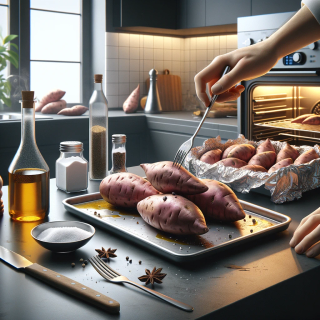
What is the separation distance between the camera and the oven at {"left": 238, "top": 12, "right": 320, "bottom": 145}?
5.92 ft

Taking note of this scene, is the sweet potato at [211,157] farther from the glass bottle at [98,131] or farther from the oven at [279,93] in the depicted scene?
the oven at [279,93]

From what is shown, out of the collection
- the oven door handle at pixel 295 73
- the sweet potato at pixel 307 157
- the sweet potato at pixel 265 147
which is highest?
the oven door handle at pixel 295 73

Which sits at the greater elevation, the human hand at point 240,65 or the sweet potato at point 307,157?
the human hand at point 240,65

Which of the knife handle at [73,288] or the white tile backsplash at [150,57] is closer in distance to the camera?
the knife handle at [73,288]

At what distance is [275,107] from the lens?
7.18ft

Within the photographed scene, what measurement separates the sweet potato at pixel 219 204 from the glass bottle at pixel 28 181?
13.2 inches

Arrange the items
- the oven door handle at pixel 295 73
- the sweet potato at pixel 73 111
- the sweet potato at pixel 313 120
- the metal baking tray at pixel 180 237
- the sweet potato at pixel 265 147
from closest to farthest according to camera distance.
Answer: the metal baking tray at pixel 180 237, the sweet potato at pixel 265 147, the oven door handle at pixel 295 73, the sweet potato at pixel 313 120, the sweet potato at pixel 73 111

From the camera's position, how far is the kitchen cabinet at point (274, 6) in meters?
2.40

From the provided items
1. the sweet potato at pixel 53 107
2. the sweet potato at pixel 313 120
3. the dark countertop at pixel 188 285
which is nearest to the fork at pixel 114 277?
the dark countertop at pixel 188 285

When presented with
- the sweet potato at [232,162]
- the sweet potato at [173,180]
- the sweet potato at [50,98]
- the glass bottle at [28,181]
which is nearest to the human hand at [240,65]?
the sweet potato at [173,180]

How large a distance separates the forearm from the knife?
66 cm

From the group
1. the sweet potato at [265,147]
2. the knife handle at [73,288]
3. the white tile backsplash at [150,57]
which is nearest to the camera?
the knife handle at [73,288]

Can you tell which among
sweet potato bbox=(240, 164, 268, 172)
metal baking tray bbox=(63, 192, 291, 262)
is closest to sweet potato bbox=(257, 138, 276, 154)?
sweet potato bbox=(240, 164, 268, 172)

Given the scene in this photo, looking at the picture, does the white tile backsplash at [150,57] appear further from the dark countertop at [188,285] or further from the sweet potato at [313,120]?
the dark countertop at [188,285]
